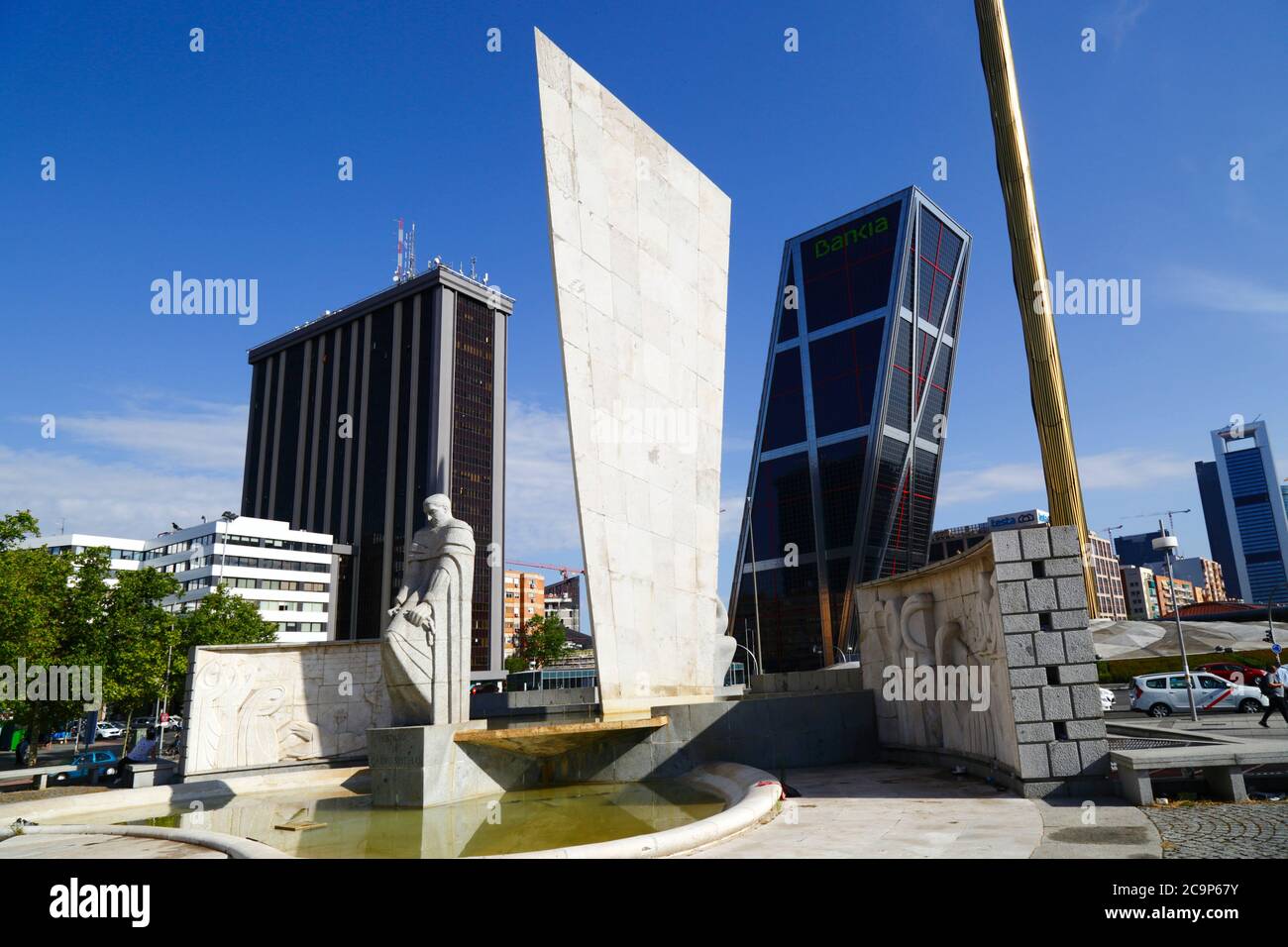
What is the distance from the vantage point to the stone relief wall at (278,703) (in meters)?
16.1

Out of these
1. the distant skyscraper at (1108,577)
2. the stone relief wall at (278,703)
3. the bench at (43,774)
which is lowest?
the bench at (43,774)

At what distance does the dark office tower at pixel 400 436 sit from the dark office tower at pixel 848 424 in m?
31.7

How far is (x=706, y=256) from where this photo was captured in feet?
A: 69.4

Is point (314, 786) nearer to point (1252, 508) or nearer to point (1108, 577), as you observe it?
point (1108, 577)

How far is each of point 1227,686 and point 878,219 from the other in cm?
7758

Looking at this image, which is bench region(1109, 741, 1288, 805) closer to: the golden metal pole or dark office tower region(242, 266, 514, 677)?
the golden metal pole

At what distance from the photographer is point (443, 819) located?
11227mm

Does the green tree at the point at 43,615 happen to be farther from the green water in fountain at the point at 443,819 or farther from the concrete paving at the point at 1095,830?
→ the concrete paving at the point at 1095,830

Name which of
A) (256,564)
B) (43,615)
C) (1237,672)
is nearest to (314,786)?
(43,615)

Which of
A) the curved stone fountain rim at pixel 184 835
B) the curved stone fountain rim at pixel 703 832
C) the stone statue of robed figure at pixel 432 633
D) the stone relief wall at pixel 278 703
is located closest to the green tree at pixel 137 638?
the stone relief wall at pixel 278 703

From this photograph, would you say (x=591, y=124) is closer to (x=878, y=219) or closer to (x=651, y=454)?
(x=651, y=454)

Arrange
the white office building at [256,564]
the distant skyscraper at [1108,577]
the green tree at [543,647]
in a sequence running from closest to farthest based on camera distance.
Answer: the white office building at [256,564], the green tree at [543,647], the distant skyscraper at [1108,577]

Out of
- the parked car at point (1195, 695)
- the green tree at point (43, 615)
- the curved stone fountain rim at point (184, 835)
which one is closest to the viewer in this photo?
the curved stone fountain rim at point (184, 835)
